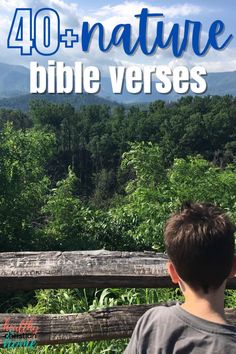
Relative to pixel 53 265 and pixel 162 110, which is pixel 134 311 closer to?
pixel 53 265

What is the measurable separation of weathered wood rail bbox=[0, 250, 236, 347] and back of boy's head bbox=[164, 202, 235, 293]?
919 millimetres

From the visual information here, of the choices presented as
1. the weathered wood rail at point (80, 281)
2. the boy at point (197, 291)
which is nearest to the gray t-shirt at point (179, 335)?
the boy at point (197, 291)

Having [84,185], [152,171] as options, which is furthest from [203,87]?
[84,185]

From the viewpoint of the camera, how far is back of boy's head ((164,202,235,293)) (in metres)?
1.44

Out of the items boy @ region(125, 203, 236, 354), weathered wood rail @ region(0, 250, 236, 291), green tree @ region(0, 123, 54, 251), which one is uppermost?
boy @ region(125, 203, 236, 354)

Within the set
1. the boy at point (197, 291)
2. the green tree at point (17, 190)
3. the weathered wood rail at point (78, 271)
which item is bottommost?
the green tree at point (17, 190)

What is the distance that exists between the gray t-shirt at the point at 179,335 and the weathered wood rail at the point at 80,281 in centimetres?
81

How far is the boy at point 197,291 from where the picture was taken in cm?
142

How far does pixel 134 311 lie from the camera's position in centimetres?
237

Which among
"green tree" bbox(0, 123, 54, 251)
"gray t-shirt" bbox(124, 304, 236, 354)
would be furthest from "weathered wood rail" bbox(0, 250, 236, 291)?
"green tree" bbox(0, 123, 54, 251)

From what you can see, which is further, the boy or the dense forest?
the dense forest

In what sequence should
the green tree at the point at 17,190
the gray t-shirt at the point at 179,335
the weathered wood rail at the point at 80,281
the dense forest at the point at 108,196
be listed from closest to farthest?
the gray t-shirt at the point at 179,335 < the weathered wood rail at the point at 80,281 < the dense forest at the point at 108,196 < the green tree at the point at 17,190

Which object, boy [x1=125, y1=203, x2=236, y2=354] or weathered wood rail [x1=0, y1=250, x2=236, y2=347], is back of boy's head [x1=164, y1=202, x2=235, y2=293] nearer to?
boy [x1=125, y1=203, x2=236, y2=354]

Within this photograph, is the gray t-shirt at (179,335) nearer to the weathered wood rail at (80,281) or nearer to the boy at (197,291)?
the boy at (197,291)
